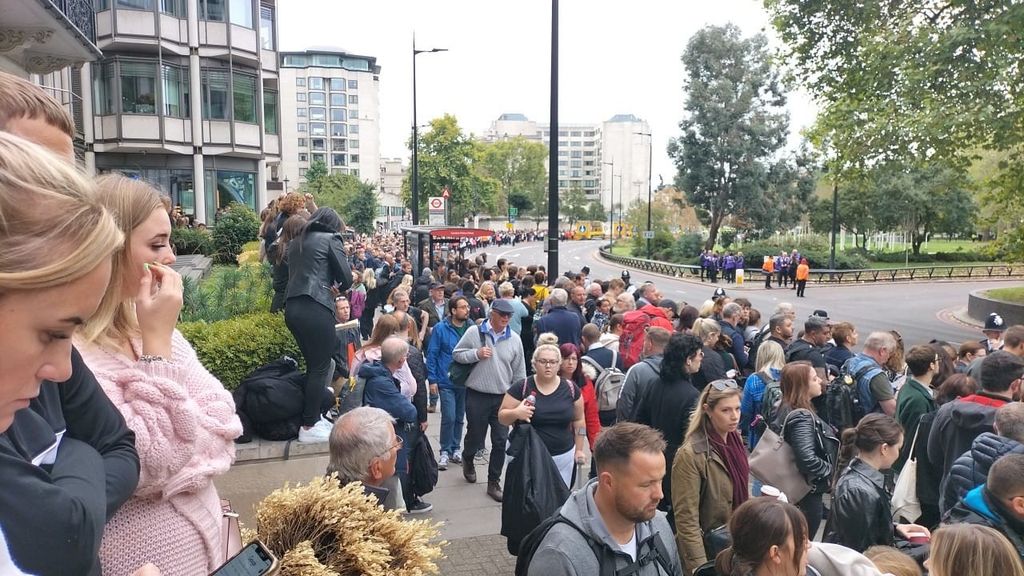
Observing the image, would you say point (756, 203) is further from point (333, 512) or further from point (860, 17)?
point (333, 512)

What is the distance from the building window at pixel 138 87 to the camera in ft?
107

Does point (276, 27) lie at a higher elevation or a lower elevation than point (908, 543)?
higher

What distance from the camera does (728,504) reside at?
4.67 m

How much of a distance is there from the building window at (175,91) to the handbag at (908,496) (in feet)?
112

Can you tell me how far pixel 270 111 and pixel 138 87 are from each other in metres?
7.51

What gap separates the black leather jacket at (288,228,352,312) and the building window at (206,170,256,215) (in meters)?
31.5

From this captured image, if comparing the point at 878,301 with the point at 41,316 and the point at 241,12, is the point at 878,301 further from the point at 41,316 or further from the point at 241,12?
the point at 41,316

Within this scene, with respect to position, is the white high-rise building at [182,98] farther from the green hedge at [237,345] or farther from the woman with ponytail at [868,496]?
the woman with ponytail at [868,496]

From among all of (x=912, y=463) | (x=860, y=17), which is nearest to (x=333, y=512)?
(x=912, y=463)

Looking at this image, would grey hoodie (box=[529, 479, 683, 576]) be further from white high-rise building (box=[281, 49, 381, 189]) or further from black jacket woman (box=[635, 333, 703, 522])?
white high-rise building (box=[281, 49, 381, 189])

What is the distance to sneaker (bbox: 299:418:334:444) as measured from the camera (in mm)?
5285

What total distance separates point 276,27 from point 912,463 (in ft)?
133

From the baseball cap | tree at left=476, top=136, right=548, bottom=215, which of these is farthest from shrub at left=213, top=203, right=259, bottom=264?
tree at left=476, top=136, right=548, bottom=215

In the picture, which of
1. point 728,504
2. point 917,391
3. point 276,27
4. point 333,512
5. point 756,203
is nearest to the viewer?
point 333,512
